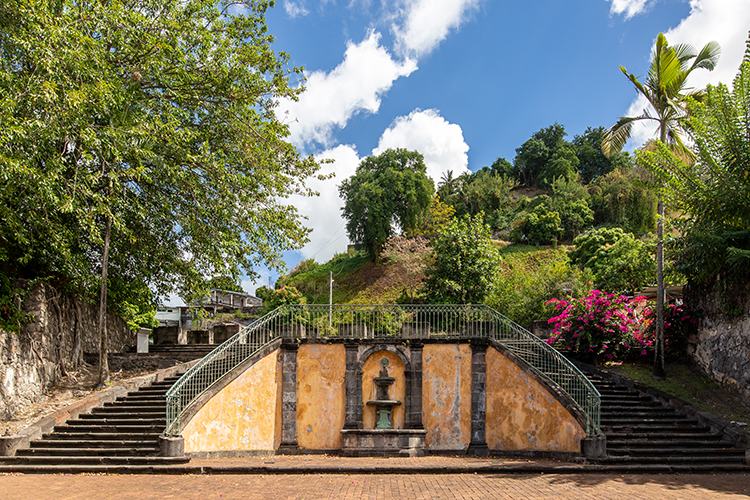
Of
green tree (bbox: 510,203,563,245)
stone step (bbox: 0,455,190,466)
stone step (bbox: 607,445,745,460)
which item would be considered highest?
green tree (bbox: 510,203,563,245)

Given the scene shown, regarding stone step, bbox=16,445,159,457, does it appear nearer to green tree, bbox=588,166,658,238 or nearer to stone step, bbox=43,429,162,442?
stone step, bbox=43,429,162,442

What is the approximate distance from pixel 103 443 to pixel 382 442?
6.55 meters

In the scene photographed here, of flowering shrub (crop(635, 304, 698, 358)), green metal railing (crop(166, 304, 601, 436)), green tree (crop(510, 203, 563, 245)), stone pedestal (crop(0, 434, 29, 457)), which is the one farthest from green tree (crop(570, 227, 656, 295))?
stone pedestal (crop(0, 434, 29, 457))

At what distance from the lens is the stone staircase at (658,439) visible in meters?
9.79

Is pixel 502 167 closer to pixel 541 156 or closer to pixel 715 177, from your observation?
pixel 541 156

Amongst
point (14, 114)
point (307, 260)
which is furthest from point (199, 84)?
point (307, 260)

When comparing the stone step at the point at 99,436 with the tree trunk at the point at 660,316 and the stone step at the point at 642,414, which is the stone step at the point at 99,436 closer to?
the stone step at the point at 642,414

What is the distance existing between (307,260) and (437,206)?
49.0 ft

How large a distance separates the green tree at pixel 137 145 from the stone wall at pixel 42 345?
0.95m

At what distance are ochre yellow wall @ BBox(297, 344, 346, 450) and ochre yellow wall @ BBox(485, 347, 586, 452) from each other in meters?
4.11

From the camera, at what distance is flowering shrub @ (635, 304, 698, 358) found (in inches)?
537

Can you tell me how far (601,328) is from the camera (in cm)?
1448

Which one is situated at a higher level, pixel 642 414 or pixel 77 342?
pixel 77 342

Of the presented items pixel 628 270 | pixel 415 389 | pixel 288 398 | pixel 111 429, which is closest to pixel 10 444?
pixel 111 429
